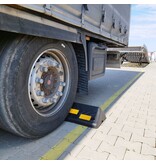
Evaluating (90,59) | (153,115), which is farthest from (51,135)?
(153,115)

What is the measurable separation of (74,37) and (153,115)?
216cm

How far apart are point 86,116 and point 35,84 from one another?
3.70 feet

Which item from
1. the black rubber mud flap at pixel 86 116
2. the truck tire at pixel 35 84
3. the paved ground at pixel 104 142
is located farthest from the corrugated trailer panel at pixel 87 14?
the paved ground at pixel 104 142

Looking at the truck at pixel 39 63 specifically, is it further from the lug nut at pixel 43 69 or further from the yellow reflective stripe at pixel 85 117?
the yellow reflective stripe at pixel 85 117

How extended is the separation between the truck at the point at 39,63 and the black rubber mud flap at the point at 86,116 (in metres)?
0.28

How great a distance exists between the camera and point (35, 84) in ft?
7.59

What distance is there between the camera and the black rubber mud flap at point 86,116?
9.72 feet

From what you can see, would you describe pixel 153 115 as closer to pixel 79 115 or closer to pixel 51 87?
pixel 79 115

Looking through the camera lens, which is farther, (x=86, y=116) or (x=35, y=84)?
(x=86, y=116)

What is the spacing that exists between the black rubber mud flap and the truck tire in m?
0.29

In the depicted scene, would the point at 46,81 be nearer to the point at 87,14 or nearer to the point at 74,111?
the point at 74,111

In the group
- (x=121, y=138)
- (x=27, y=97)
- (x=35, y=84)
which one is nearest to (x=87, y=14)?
(x=35, y=84)

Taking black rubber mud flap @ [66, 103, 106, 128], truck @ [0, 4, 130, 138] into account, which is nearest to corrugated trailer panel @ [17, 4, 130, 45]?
truck @ [0, 4, 130, 138]

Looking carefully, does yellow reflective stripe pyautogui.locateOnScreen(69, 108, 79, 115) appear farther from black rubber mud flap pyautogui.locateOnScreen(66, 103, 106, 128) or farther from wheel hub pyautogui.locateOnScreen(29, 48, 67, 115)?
wheel hub pyautogui.locateOnScreen(29, 48, 67, 115)
